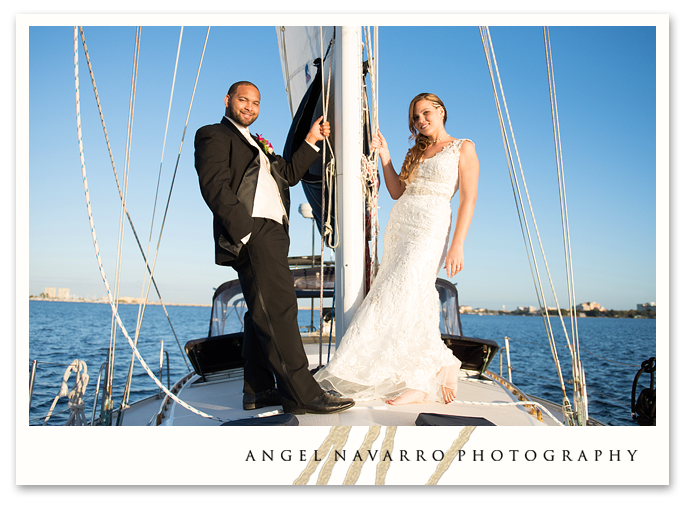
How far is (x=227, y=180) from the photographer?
6.53ft

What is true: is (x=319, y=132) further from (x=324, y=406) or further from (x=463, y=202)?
(x=324, y=406)

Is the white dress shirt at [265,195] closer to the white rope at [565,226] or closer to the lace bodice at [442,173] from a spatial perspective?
the lace bodice at [442,173]

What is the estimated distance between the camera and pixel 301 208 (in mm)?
7625

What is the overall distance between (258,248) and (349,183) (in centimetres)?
80

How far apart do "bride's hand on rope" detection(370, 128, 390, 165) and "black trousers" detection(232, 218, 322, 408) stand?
3.32 feet

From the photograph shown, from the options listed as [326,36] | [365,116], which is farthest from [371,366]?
[326,36]

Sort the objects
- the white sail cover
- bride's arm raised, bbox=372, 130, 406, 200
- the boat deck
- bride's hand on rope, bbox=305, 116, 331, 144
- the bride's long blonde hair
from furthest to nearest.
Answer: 1. the white sail cover
2. bride's arm raised, bbox=372, 130, 406, 200
3. the bride's long blonde hair
4. bride's hand on rope, bbox=305, 116, 331, 144
5. the boat deck

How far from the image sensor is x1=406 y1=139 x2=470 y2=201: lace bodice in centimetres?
252

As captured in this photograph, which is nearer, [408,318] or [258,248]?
[258,248]

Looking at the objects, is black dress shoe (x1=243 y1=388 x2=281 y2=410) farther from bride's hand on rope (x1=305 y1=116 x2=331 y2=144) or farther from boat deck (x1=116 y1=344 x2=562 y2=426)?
bride's hand on rope (x1=305 y1=116 x2=331 y2=144)

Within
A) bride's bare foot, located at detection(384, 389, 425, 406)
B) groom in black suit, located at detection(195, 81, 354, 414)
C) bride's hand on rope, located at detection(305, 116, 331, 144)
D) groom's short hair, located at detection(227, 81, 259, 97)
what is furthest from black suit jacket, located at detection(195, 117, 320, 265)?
bride's bare foot, located at detection(384, 389, 425, 406)
